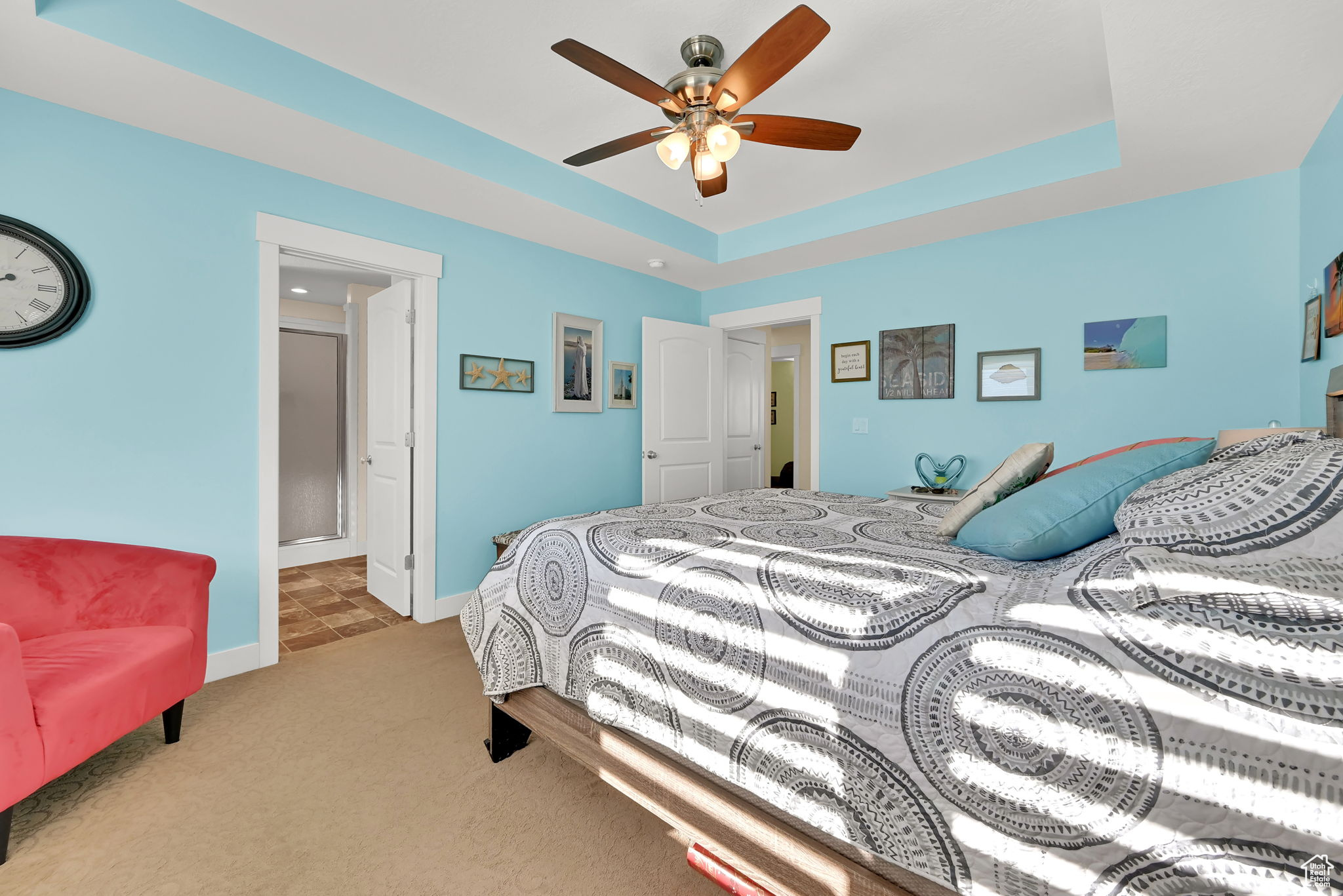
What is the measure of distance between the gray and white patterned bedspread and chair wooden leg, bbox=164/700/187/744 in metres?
1.56

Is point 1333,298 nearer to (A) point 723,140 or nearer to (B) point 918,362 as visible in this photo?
(B) point 918,362

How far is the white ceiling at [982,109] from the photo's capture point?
1.72 metres

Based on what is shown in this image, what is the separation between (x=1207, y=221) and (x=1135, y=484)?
2.60 metres

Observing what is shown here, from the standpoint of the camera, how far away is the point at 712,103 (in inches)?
78.9

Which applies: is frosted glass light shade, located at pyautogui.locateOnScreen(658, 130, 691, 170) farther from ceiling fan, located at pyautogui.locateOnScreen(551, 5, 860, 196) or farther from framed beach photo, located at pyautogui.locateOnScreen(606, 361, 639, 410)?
framed beach photo, located at pyautogui.locateOnScreen(606, 361, 639, 410)

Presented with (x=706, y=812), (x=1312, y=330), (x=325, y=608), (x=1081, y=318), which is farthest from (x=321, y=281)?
(x=1312, y=330)

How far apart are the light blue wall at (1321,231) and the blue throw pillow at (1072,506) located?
147 centimetres

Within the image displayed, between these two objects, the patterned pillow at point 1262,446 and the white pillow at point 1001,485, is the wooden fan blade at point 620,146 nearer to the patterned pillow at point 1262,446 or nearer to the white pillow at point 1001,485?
the white pillow at point 1001,485

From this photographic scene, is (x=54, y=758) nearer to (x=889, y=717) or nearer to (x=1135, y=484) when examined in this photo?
(x=889, y=717)

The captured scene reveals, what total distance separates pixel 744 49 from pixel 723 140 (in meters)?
0.49

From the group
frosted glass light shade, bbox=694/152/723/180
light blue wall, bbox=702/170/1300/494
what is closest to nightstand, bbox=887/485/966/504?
light blue wall, bbox=702/170/1300/494

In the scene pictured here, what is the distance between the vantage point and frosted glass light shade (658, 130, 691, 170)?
6.81ft

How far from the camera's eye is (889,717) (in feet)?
3.35

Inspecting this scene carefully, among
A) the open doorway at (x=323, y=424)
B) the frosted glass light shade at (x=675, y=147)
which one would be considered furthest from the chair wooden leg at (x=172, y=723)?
the frosted glass light shade at (x=675, y=147)
